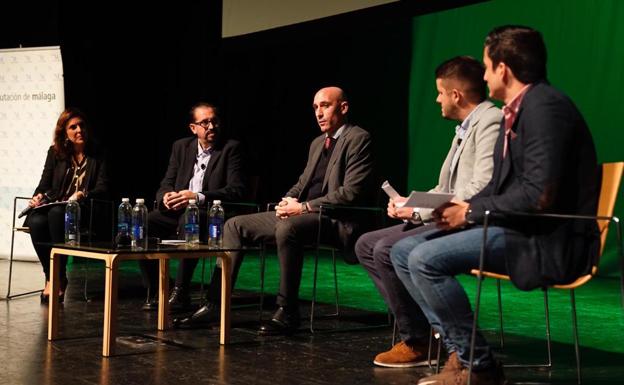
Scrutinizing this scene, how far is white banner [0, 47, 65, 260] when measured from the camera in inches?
271

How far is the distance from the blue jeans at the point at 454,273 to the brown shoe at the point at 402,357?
58 cm

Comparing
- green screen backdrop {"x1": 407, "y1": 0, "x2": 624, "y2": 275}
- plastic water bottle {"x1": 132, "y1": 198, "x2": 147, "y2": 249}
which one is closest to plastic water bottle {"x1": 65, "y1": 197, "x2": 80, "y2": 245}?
plastic water bottle {"x1": 132, "y1": 198, "x2": 147, "y2": 249}

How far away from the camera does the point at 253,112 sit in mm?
9438

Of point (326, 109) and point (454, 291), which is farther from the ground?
point (326, 109)

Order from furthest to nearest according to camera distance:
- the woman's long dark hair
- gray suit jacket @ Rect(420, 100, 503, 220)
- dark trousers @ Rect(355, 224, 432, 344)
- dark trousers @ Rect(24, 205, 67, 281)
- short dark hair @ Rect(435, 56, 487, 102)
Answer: the woman's long dark hair, dark trousers @ Rect(24, 205, 67, 281), dark trousers @ Rect(355, 224, 432, 344), short dark hair @ Rect(435, 56, 487, 102), gray suit jacket @ Rect(420, 100, 503, 220)

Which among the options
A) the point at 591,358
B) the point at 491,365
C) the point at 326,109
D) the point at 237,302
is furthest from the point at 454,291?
the point at 237,302

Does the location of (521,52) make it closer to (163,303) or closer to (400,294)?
(400,294)

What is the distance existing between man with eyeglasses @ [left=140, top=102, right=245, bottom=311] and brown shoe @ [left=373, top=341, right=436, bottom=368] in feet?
5.69

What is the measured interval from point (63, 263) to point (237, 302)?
1049 mm

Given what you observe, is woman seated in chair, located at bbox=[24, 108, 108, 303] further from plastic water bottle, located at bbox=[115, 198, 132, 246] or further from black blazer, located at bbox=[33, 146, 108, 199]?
plastic water bottle, located at bbox=[115, 198, 132, 246]

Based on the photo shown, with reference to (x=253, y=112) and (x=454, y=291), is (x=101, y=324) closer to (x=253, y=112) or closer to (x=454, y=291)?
(x=454, y=291)

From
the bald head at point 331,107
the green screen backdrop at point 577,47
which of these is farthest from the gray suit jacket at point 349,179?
the green screen backdrop at point 577,47

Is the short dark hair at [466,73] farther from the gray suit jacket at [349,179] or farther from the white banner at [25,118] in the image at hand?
the white banner at [25,118]

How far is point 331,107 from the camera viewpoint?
4262 mm
